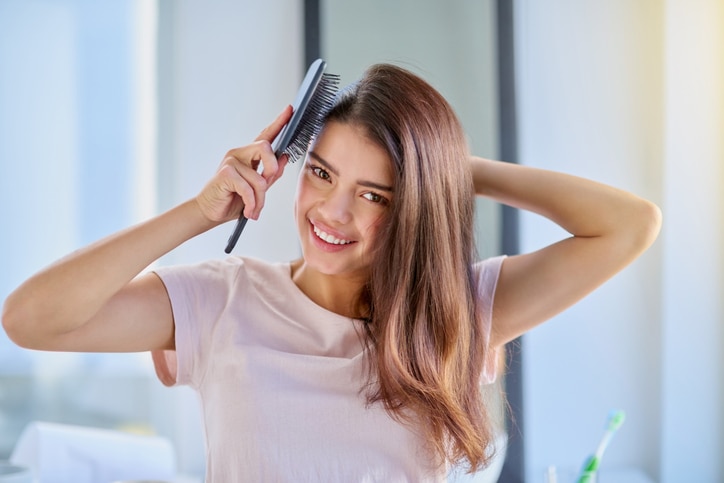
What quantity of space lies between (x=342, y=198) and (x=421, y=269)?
134 millimetres

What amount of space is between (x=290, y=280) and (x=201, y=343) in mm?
143

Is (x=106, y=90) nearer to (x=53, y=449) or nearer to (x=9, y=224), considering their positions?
(x=9, y=224)

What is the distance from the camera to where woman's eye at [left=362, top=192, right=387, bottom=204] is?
102cm

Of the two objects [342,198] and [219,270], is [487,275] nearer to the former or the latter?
[342,198]

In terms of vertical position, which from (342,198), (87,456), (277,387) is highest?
(342,198)

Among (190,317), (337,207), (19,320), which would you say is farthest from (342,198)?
(19,320)

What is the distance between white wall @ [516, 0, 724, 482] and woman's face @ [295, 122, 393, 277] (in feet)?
2.37

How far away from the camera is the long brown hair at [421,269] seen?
100cm

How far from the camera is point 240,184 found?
3.13ft

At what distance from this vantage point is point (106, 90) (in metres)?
1.75

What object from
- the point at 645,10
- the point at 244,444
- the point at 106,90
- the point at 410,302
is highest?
the point at 645,10

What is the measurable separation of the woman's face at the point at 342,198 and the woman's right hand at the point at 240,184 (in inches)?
2.1

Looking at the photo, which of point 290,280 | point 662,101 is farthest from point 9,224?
point 662,101

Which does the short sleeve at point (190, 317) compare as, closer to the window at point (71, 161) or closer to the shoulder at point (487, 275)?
the shoulder at point (487, 275)
